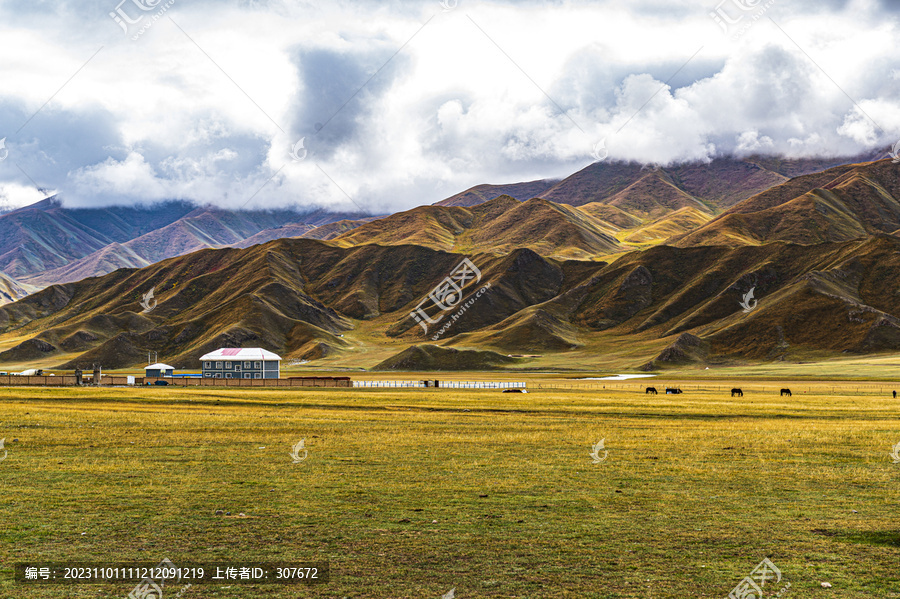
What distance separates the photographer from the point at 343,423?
169 ft

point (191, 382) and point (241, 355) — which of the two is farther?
point (241, 355)

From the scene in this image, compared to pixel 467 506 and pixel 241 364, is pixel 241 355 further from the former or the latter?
pixel 467 506

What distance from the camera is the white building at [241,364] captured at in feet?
535

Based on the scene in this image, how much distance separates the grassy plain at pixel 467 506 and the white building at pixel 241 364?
11661cm

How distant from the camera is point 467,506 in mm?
23047

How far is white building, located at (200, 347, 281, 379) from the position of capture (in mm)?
163125

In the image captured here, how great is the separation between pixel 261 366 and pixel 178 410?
103 meters

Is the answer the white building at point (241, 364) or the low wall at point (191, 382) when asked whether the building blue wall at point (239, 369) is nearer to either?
the white building at point (241, 364)

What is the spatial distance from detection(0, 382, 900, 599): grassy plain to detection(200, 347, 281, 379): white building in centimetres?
11661

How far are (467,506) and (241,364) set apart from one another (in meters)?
149

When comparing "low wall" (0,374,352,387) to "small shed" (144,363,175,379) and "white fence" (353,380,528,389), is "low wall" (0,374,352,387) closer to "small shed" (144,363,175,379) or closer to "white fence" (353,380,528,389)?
"white fence" (353,380,528,389)

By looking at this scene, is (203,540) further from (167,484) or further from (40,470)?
(40,470)

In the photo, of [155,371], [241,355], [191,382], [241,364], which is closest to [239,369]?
[241,364]

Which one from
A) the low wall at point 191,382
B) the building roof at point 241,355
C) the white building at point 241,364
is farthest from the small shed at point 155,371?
the low wall at point 191,382
